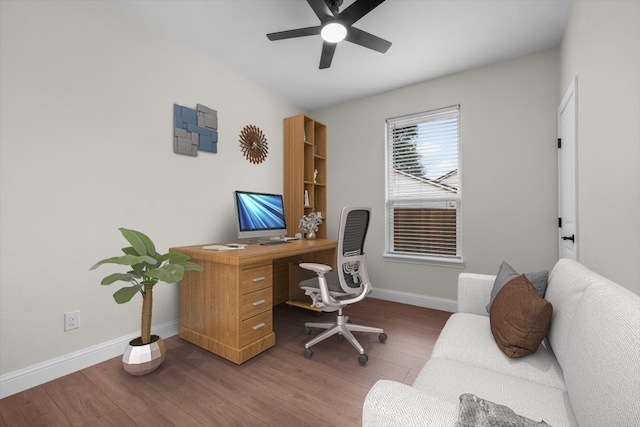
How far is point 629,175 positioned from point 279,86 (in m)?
3.20

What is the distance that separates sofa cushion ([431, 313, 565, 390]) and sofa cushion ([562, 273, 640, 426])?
0.19 m

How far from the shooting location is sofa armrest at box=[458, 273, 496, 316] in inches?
70.3

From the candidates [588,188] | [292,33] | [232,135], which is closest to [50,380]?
[232,135]

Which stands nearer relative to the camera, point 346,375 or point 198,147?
point 346,375

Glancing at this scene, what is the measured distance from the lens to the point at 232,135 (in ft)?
9.83

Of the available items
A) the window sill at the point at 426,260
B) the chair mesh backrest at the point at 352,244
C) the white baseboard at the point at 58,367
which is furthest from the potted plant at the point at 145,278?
the window sill at the point at 426,260

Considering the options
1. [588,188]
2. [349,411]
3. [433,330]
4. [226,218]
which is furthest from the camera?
[226,218]

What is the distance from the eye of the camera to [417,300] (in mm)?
3238

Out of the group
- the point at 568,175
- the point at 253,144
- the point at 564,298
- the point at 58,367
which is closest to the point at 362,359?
the point at 564,298

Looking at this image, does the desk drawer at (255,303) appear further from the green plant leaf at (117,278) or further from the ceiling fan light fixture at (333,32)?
the ceiling fan light fixture at (333,32)

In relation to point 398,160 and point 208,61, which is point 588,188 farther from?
point 208,61

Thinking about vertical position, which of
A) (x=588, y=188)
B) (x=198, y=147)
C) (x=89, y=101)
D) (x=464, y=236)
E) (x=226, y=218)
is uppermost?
(x=89, y=101)

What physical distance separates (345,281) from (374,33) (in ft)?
Result: 6.94

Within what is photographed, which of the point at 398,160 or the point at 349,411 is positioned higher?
the point at 398,160
